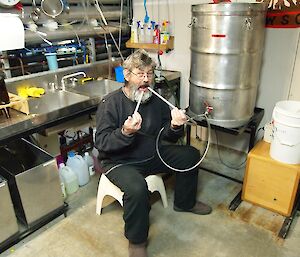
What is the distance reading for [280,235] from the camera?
181cm

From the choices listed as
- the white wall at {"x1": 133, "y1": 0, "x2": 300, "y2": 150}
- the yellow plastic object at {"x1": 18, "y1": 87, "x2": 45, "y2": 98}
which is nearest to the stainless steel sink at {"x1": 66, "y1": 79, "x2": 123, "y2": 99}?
the yellow plastic object at {"x1": 18, "y1": 87, "x2": 45, "y2": 98}

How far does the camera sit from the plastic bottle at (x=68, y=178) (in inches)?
86.8

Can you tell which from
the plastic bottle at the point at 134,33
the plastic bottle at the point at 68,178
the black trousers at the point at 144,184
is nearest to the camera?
the black trousers at the point at 144,184

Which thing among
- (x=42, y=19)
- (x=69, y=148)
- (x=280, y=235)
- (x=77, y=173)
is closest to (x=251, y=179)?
(x=280, y=235)

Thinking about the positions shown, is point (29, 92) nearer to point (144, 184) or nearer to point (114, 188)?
point (114, 188)

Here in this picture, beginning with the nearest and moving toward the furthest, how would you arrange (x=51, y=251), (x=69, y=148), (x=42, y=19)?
1. (x=51, y=251)
2. (x=42, y=19)
3. (x=69, y=148)

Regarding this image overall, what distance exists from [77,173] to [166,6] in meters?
1.72

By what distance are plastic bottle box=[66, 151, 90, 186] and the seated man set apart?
57 centimetres

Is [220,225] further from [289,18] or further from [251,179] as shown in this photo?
[289,18]

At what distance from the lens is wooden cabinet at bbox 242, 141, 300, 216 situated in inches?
73.7

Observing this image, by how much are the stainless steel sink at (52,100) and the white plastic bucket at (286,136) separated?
1.34 metres

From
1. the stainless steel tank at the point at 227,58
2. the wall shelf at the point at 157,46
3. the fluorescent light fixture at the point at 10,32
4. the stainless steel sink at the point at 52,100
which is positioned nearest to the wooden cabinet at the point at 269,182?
the stainless steel tank at the point at 227,58

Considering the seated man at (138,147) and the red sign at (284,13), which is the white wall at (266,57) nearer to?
the red sign at (284,13)

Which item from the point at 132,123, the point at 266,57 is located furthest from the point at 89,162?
the point at 266,57
